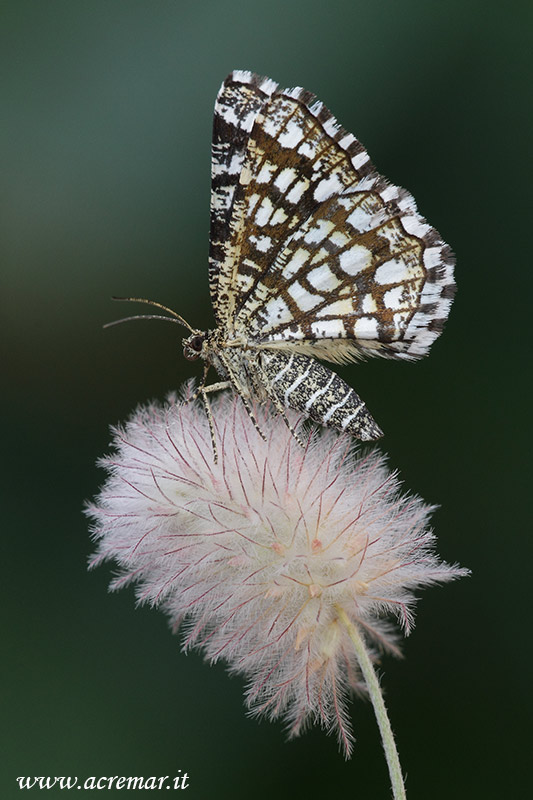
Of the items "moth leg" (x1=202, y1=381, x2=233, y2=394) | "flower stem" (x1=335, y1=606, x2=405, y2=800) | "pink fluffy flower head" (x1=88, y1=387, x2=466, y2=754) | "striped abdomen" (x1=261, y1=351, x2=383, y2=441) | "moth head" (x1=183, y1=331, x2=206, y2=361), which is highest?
"moth head" (x1=183, y1=331, x2=206, y2=361)

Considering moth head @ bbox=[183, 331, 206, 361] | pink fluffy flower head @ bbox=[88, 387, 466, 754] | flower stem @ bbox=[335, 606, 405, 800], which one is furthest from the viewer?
moth head @ bbox=[183, 331, 206, 361]

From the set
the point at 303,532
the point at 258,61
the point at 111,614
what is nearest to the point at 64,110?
the point at 258,61

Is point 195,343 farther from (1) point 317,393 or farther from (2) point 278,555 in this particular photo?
(2) point 278,555

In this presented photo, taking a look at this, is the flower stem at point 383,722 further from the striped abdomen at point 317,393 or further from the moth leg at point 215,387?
the moth leg at point 215,387

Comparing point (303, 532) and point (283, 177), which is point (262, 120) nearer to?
point (283, 177)

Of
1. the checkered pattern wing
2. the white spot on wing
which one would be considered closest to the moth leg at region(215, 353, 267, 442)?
the checkered pattern wing

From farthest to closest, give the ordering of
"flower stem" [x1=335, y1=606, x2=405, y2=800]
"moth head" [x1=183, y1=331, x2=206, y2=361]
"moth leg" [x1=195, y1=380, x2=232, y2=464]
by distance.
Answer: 1. "moth head" [x1=183, y1=331, x2=206, y2=361]
2. "moth leg" [x1=195, y1=380, x2=232, y2=464]
3. "flower stem" [x1=335, y1=606, x2=405, y2=800]

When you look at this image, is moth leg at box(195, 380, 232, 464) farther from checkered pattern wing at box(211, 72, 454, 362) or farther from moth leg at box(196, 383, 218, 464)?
checkered pattern wing at box(211, 72, 454, 362)

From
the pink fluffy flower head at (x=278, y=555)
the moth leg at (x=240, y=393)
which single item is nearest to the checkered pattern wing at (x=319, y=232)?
the moth leg at (x=240, y=393)
